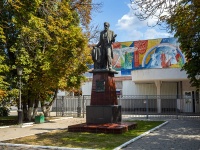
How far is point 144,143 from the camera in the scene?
10.1 meters

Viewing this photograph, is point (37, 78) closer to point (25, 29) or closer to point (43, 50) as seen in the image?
point (43, 50)

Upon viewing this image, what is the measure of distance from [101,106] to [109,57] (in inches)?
110

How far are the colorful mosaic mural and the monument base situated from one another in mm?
25309

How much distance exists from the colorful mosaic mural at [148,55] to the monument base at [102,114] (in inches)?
996

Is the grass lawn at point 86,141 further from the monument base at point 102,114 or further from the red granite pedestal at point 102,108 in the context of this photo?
the monument base at point 102,114

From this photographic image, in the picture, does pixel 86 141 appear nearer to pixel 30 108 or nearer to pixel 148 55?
pixel 30 108

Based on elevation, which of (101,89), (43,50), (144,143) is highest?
(43,50)

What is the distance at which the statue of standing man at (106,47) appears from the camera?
14906 mm

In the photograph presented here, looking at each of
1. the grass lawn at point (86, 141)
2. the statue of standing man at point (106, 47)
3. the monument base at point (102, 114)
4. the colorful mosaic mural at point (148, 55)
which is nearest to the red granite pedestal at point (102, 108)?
the monument base at point (102, 114)

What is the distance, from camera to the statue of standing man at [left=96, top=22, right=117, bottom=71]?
14906 millimetres

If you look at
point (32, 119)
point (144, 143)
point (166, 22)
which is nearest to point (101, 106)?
point (144, 143)

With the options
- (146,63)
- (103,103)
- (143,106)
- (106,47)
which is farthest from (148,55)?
(103,103)

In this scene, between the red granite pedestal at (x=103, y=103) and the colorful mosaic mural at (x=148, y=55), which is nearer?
the red granite pedestal at (x=103, y=103)

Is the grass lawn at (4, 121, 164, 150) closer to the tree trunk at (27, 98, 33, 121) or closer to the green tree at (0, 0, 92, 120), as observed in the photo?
the green tree at (0, 0, 92, 120)
